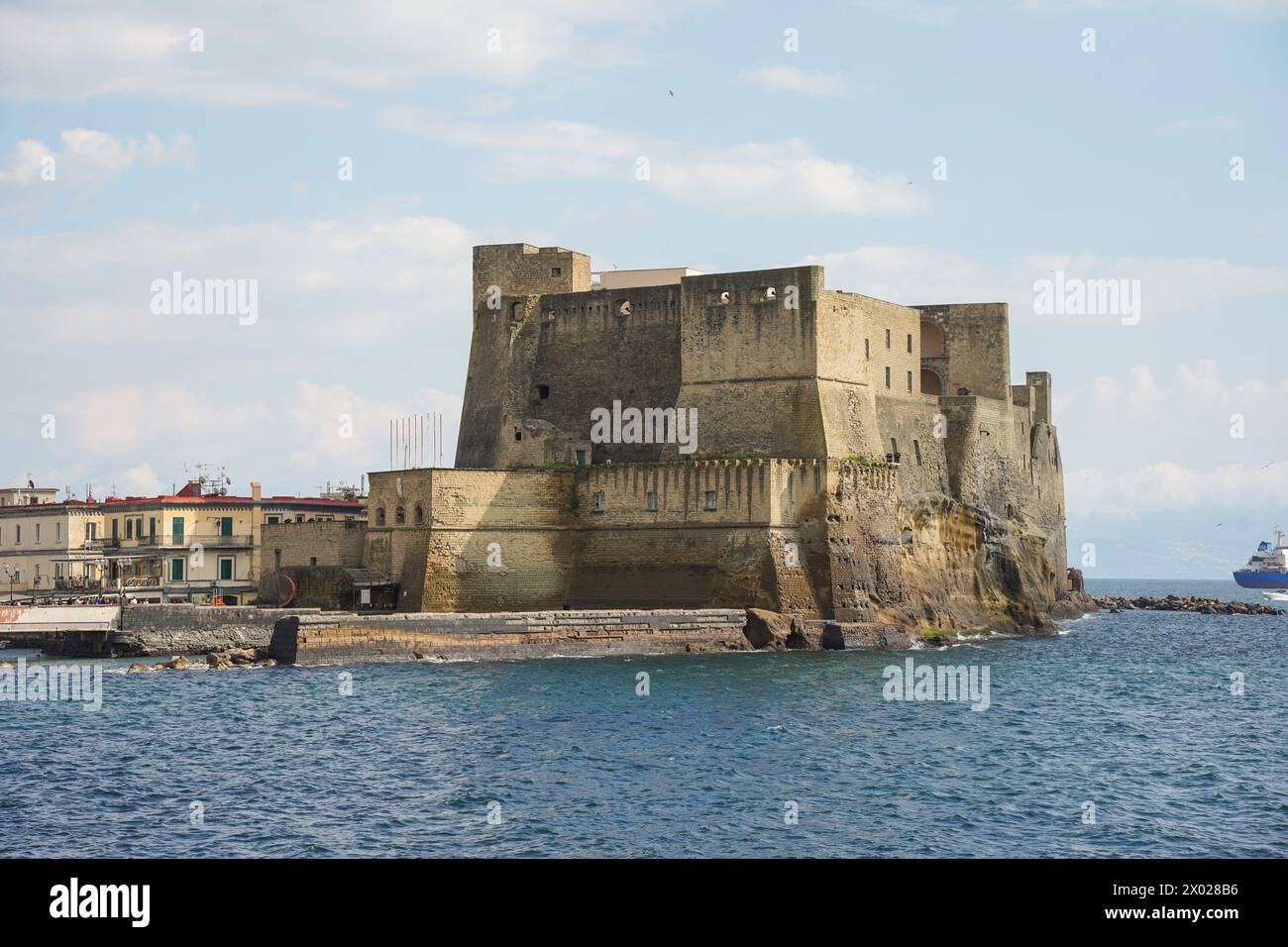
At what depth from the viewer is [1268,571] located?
120875 millimetres

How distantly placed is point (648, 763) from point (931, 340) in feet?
110

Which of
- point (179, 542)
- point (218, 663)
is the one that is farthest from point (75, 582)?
point (218, 663)

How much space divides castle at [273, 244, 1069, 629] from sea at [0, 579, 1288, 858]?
526 cm

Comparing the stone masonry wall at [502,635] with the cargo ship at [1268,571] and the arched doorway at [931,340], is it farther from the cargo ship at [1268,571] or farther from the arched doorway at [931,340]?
the cargo ship at [1268,571]

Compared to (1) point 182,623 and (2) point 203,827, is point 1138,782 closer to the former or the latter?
(2) point 203,827

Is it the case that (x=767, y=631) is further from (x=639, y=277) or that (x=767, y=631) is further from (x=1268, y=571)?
(x=1268, y=571)

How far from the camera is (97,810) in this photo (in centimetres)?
2189

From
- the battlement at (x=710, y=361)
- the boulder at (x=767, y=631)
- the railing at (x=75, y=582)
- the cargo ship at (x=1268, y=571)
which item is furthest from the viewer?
the cargo ship at (x=1268, y=571)

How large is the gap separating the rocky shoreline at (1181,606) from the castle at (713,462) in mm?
31939

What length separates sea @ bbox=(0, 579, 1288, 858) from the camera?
66.4 ft

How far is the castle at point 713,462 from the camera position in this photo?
45.9 m

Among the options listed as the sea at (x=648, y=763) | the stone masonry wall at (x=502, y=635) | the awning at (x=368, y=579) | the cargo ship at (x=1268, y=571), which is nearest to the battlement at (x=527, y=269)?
the awning at (x=368, y=579)

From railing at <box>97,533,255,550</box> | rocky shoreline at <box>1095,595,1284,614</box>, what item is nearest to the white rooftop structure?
railing at <box>97,533,255,550</box>

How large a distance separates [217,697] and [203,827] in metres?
13.8
